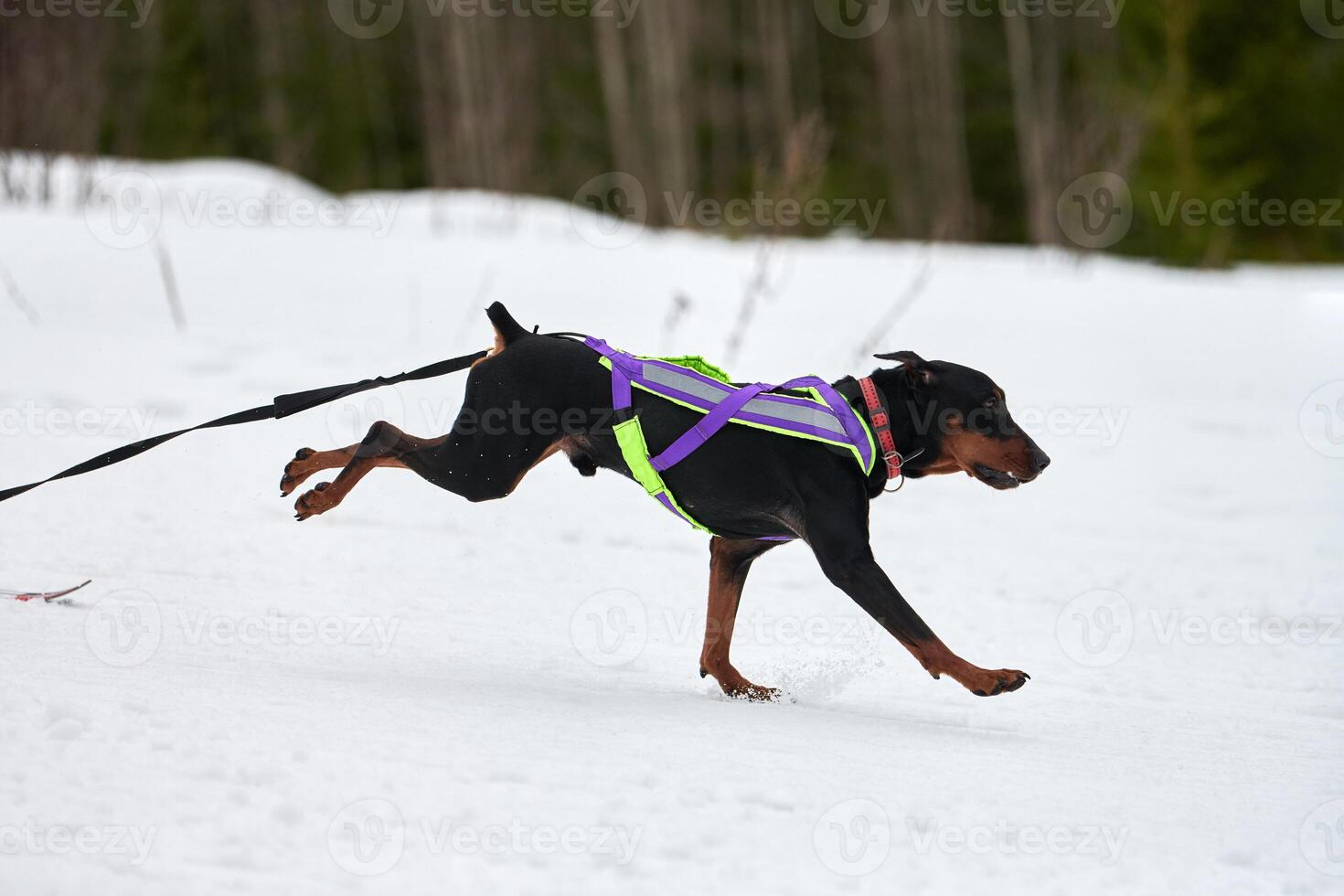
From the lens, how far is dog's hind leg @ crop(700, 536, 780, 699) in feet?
14.3

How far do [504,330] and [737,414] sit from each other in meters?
0.87

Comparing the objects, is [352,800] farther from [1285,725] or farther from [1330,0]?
[1330,0]

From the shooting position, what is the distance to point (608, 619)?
5375 mm

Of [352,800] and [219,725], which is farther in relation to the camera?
[219,725]

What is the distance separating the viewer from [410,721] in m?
3.47

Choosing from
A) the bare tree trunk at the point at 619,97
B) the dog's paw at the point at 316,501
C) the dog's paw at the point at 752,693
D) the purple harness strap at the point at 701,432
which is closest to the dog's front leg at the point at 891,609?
the purple harness strap at the point at 701,432

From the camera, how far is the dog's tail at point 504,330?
14.2 feet

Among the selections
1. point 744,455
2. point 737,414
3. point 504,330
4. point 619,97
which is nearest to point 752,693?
point 744,455

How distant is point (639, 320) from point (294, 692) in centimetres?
718

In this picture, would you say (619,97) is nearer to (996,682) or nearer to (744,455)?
(744,455)

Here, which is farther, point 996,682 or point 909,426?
point 909,426

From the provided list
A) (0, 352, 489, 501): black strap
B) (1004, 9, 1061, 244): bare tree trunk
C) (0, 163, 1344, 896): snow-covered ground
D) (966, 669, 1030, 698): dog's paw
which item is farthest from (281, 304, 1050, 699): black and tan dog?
(1004, 9, 1061, 244): bare tree trunk

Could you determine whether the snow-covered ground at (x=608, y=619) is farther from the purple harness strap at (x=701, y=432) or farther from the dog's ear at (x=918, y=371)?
the dog's ear at (x=918, y=371)

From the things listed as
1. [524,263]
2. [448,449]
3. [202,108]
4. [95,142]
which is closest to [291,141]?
[202,108]
